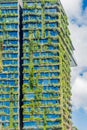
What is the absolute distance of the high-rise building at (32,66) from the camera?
166625 millimetres

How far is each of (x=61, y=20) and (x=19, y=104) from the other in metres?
32.9

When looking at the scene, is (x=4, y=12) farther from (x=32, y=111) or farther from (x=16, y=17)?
(x=32, y=111)

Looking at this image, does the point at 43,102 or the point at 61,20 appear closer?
the point at 43,102

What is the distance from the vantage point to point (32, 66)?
559ft

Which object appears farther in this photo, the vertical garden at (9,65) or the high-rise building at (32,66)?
the vertical garden at (9,65)

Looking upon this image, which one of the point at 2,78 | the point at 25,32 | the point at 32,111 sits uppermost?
the point at 25,32

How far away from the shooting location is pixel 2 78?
17025 centimetres

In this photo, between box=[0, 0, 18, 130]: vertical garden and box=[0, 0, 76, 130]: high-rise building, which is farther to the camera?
box=[0, 0, 18, 130]: vertical garden

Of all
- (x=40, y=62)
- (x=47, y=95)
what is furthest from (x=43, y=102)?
(x=40, y=62)

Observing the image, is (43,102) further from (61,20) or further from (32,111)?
(61,20)

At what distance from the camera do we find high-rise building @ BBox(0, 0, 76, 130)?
167m

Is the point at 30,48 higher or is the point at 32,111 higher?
the point at 30,48

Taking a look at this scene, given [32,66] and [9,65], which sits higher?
[9,65]

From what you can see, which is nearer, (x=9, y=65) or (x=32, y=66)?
(x=32, y=66)
